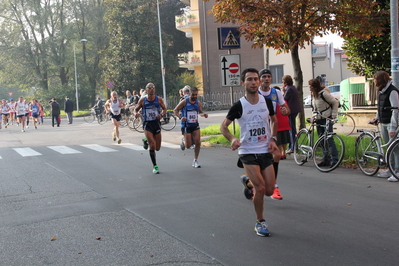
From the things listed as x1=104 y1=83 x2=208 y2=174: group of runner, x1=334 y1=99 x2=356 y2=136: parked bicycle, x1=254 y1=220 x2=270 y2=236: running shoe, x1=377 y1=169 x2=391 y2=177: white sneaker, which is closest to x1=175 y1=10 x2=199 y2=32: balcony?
x1=334 y1=99 x2=356 y2=136: parked bicycle

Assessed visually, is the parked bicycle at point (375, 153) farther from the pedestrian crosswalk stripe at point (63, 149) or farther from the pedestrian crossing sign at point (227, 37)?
the pedestrian crosswalk stripe at point (63, 149)

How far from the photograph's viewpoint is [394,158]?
8055 mm

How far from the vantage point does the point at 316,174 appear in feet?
30.4

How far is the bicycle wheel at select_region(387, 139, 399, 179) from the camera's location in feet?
26.1

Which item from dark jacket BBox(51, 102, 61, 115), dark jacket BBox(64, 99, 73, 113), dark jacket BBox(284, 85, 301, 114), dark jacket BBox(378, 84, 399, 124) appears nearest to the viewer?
dark jacket BBox(378, 84, 399, 124)

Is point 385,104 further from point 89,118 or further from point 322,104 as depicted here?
point 89,118

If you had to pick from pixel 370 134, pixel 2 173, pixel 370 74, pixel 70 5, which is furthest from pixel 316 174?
pixel 70 5

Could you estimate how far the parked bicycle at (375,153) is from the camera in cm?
804

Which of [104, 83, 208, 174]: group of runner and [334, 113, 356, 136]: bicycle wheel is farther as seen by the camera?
[334, 113, 356, 136]: bicycle wheel

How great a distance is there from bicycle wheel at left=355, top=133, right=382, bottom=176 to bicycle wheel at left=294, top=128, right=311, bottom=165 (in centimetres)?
129

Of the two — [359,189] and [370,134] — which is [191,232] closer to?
[359,189]

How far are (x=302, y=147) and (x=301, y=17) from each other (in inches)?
151

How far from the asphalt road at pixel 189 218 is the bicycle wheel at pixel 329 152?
0.31 m

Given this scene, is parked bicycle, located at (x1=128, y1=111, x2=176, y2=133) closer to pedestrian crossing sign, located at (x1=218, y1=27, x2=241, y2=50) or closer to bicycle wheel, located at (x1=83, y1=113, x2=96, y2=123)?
pedestrian crossing sign, located at (x1=218, y1=27, x2=241, y2=50)
